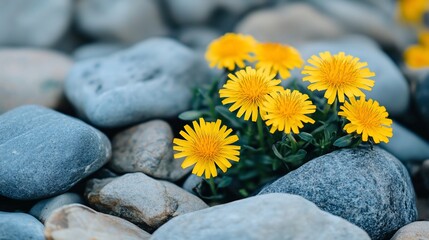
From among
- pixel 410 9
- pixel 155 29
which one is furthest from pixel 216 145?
pixel 410 9

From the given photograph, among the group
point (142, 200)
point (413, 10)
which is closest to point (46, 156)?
point (142, 200)

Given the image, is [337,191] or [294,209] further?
[337,191]

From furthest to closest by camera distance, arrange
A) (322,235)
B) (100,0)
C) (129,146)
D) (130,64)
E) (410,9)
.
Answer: (410,9), (100,0), (130,64), (129,146), (322,235)

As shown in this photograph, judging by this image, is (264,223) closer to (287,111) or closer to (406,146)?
(287,111)

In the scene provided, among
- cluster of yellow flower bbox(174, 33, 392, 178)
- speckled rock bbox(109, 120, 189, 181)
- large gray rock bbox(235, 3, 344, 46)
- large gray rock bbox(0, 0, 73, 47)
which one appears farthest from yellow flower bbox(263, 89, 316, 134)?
large gray rock bbox(0, 0, 73, 47)

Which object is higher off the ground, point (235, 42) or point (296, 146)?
point (235, 42)

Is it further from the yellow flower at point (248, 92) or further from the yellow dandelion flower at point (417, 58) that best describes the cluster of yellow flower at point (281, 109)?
the yellow dandelion flower at point (417, 58)

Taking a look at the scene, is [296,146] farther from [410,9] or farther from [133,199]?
[410,9]

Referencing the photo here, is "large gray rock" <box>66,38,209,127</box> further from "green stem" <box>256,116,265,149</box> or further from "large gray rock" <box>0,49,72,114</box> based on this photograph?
"green stem" <box>256,116,265,149</box>

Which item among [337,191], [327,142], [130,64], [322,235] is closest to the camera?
[322,235]
